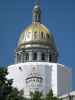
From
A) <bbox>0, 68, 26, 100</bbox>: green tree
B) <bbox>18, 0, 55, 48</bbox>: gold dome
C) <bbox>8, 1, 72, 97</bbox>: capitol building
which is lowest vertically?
<bbox>0, 68, 26, 100</bbox>: green tree

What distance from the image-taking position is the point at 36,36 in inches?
3504

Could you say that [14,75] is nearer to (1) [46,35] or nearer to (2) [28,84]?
(2) [28,84]

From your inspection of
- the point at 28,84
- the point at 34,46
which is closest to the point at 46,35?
the point at 34,46

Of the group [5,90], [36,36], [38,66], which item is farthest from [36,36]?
[5,90]

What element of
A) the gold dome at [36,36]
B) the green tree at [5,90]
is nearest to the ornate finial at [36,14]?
the gold dome at [36,36]

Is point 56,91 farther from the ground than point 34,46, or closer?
closer

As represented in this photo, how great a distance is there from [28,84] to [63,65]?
6.61m

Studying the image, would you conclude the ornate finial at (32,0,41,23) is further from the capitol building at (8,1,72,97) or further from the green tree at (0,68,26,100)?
the green tree at (0,68,26,100)

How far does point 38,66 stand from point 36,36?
6393 millimetres

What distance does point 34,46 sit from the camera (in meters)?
87.0

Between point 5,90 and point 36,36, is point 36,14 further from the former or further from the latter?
point 5,90

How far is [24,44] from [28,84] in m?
7.00

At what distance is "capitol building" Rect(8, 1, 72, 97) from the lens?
276 feet

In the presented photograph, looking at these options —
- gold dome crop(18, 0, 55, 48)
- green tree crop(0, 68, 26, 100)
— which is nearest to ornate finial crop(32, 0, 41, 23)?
gold dome crop(18, 0, 55, 48)
